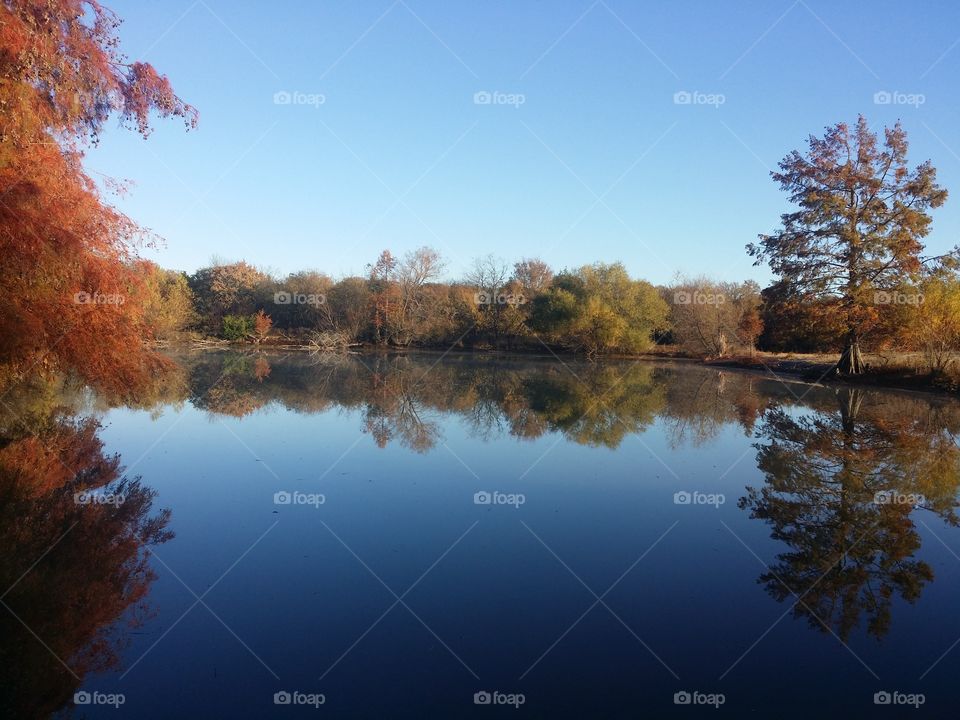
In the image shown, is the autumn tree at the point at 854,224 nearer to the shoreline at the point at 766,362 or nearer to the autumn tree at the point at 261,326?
the shoreline at the point at 766,362

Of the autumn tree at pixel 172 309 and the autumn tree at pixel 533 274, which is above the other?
the autumn tree at pixel 533 274

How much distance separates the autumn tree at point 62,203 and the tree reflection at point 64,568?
1.71 meters

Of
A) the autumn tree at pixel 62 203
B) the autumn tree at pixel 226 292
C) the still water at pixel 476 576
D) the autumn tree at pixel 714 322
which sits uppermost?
the autumn tree at pixel 226 292

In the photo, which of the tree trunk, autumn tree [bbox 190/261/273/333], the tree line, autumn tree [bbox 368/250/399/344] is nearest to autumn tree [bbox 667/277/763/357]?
the tree line

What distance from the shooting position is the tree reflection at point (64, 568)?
3.65 m

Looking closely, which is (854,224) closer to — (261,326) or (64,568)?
(64,568)

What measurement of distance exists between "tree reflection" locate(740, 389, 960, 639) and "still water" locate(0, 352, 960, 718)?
4cm

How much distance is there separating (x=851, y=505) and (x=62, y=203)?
431 inches

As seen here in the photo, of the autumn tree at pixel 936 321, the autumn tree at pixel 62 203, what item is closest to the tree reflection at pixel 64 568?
the autumn tree at pixel 62 203

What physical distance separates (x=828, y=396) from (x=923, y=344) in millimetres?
4488

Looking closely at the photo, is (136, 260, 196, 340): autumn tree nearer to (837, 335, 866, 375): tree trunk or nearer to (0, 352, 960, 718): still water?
(0, 352, 960, 718): still water

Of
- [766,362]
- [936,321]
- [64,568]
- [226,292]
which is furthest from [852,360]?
[226,292]

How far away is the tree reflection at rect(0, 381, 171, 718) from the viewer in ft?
12.0

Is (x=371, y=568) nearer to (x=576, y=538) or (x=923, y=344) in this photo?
(x=576, y=538)
